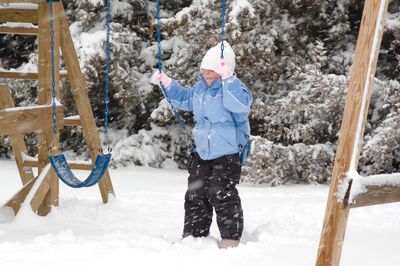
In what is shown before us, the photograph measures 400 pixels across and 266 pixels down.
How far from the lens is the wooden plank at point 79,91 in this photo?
602 centimetres

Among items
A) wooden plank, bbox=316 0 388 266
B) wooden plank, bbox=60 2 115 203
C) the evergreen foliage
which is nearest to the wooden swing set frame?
wooden plank, bbox=316 0 388 266

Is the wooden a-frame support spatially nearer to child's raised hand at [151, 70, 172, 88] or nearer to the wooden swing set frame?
child's raised hand at [151, 70, 172, 88]

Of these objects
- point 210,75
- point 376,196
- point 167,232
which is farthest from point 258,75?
point 376,196

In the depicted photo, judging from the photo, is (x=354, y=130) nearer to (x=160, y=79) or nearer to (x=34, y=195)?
(x=160, y=79)

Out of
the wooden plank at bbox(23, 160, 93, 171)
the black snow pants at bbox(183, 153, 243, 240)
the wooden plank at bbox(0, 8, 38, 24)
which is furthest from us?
the wooden plank at bbox(23, 160, 93, 171)

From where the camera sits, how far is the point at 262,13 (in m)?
9.70

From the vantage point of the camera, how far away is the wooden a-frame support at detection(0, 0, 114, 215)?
5.23 metres

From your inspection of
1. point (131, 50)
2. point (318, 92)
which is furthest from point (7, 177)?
point (318, 92)

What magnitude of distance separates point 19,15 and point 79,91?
2.96ft

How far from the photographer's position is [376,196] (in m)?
3.37

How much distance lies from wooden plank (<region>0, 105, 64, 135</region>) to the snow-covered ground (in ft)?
2.32

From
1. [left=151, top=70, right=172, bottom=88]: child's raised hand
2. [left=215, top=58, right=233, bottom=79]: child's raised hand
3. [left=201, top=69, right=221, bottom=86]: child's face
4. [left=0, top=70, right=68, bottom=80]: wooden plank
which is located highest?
[left=215, top=58, right=233, bottom=79]: child's raised hand

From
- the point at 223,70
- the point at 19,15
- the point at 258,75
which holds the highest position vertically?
the point at 19,15

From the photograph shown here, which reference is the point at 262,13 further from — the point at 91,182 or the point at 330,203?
the point at 330,203
